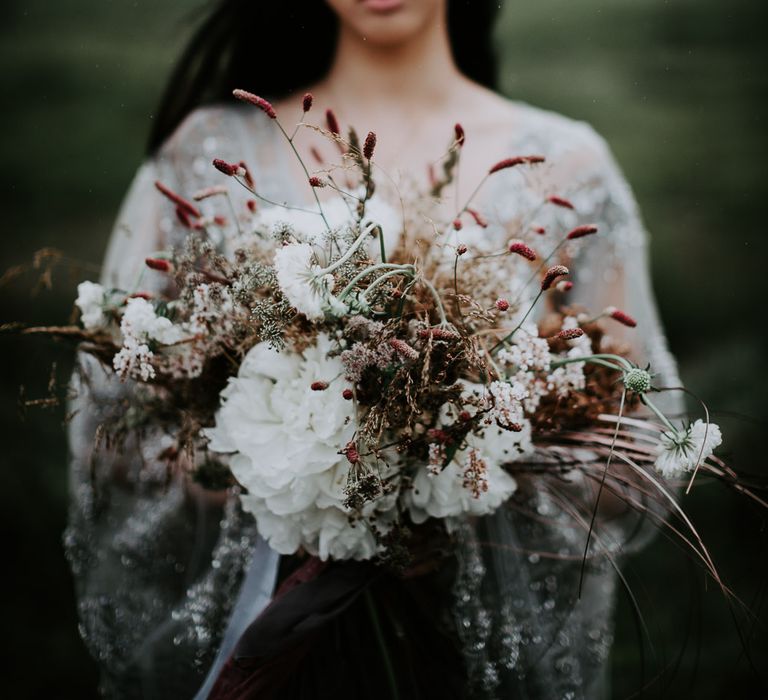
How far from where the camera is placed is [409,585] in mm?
871

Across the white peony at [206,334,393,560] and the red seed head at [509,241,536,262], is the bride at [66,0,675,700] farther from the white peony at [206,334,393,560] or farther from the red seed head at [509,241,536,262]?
the red seed head at [509,241,536,262]

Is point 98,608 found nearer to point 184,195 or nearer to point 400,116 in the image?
point 184,195

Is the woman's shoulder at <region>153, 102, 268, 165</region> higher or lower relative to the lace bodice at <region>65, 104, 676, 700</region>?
higher

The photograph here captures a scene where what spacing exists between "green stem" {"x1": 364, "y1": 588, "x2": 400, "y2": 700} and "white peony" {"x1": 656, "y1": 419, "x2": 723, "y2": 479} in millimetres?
309

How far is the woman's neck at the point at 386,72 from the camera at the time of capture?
3.95ft

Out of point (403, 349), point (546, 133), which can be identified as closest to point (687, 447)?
point (403, 349)

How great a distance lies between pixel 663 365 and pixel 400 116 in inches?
20.4

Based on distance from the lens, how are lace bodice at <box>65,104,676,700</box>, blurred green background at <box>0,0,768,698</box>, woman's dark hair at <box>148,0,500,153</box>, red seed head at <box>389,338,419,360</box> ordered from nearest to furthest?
red seed head at <box>389,338,419,360</box>
lace bodice at <box>65,104,676,700</box>
woman's dark hair at <box>148,0,500,153</box>
blurred green background at <box>0,0,768,698</box>

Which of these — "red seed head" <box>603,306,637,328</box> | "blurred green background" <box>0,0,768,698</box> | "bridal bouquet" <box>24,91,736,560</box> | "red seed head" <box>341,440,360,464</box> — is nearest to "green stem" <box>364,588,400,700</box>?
"bridal bouquet" <box>24,91,736,560</box>

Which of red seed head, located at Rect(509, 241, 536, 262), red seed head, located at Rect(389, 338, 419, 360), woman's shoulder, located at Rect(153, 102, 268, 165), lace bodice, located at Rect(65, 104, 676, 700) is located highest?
woman's shoulder, located at Rect(153, 102, 268, 165)

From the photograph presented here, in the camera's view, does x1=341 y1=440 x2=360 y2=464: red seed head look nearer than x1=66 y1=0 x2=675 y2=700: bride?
Yes

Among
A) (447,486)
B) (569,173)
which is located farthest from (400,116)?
(447,486)

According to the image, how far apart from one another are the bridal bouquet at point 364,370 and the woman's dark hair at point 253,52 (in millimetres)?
439

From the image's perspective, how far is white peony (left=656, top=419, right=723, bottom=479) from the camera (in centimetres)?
67
